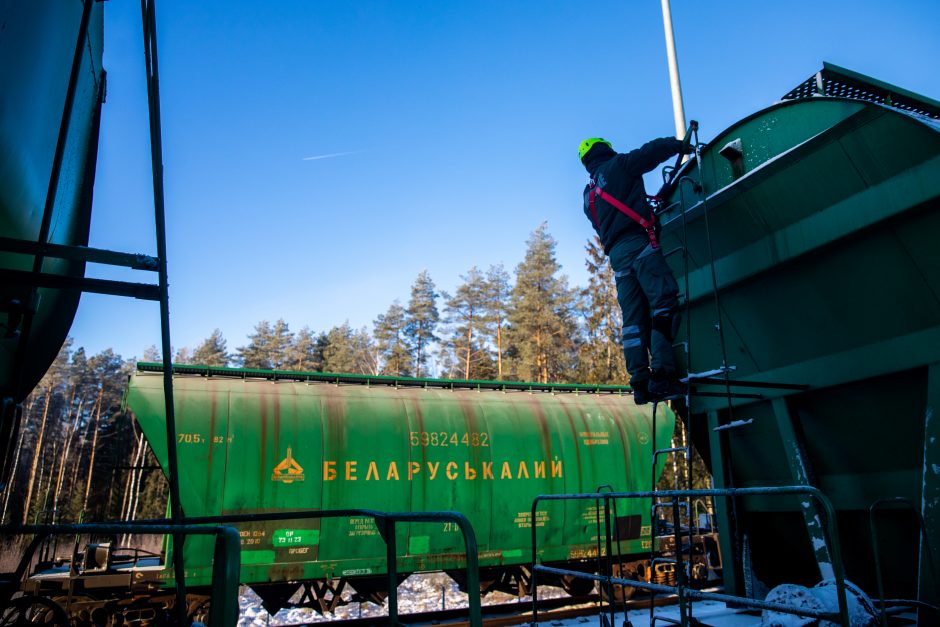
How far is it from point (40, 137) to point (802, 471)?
14.5 ft

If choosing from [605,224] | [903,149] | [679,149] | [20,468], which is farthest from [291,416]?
[20,468]

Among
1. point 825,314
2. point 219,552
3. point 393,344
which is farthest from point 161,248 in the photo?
point 393,344

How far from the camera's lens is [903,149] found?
307cm

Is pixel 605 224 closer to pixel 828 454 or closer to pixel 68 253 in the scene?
pixel 828 454

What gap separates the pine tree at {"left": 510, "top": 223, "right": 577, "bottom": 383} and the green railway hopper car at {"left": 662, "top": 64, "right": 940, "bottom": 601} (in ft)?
89.7

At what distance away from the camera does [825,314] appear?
12.1 feet

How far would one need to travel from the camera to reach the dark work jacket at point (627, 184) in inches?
159

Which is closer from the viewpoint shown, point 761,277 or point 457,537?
point 761,277

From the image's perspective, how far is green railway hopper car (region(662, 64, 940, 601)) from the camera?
3117 millimetres

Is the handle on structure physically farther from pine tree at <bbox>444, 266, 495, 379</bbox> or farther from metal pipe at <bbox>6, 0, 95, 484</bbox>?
pine tree at <bbox>444, 266, 495, 379</bbox>

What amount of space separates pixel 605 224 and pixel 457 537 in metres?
6.36

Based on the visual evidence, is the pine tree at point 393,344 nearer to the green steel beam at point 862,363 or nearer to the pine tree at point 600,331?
the pine tree at point 600,331

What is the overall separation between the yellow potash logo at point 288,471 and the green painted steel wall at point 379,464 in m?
0.01

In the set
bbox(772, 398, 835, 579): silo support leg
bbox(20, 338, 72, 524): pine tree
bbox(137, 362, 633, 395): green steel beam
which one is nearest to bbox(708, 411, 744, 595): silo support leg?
bbox(772, 398, 835, 579): silo support leg
